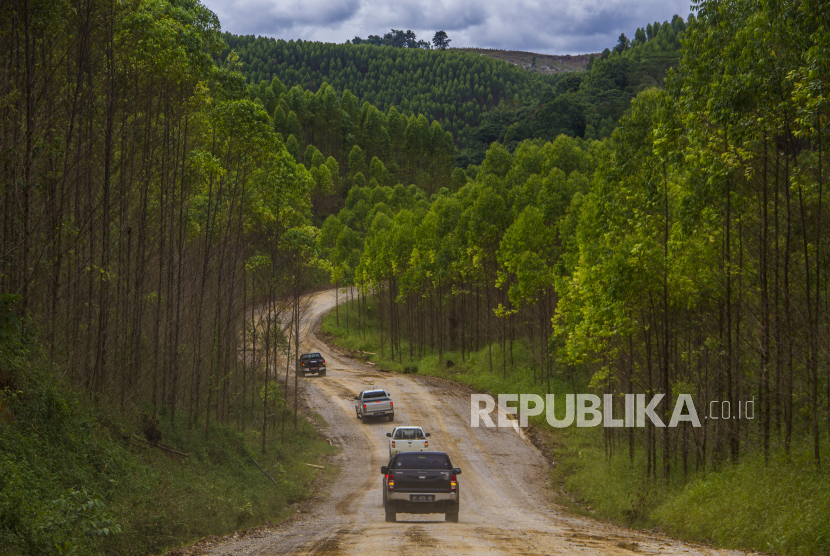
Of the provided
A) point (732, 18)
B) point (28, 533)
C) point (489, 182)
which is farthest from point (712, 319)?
point (489, 182)

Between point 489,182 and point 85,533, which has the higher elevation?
point 489,182

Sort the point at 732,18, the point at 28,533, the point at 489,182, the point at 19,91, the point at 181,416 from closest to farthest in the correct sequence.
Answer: the point at 28,533
the point at 19,91
the point at 732,18
the point at 181,416
the point at 489,182

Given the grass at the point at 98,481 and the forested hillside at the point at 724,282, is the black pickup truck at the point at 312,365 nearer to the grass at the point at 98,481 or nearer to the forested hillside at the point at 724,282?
the forested hillside at the point at 724,282

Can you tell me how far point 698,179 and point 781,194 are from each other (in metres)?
2.27

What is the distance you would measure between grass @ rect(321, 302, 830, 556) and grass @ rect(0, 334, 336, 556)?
9982 mm

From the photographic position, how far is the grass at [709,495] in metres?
12.5

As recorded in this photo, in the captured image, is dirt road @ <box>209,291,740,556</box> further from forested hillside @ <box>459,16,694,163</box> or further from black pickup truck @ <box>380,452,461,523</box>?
forested hillside @ <box>459,16,694,163</box>

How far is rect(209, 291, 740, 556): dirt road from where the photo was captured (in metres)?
12.0

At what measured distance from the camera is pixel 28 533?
8.64 meters

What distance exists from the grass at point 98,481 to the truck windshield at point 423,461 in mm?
3840

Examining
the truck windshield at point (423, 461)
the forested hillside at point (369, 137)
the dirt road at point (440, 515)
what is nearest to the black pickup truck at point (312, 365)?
the dirt road at point (440, 515)

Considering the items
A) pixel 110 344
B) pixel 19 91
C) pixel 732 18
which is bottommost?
pixel 110 344

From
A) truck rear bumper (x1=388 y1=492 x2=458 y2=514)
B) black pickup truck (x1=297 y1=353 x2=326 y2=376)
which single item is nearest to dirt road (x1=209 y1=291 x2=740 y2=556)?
truck rear bumper (x1=388 y1=492 x2=458 y2=514)

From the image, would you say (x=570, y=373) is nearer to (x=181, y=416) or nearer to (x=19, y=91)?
(x=181, y=416)
